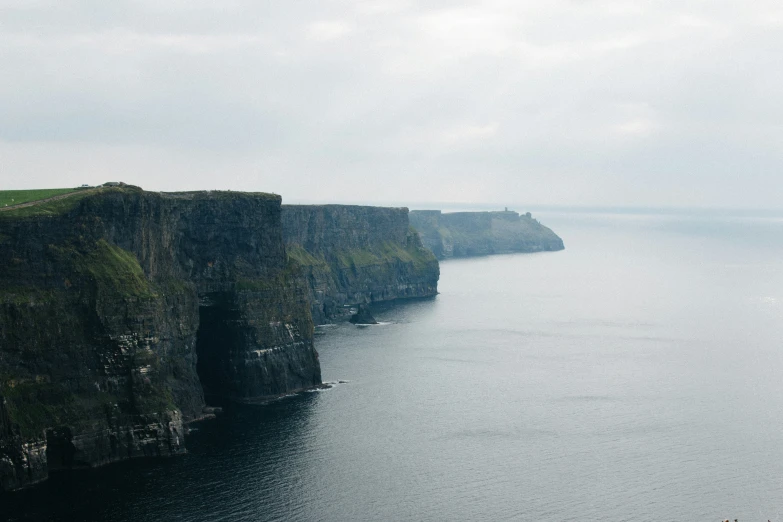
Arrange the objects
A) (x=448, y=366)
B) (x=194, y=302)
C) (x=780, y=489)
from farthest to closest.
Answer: (x=448, y=366)
(x=194, y=302)
(x=780, y=489)

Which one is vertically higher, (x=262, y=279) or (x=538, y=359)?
(x=262, y=279)

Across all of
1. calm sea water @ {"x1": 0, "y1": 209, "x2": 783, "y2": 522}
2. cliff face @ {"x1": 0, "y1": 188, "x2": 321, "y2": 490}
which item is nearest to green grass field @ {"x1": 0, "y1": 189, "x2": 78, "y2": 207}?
cliff face @ {"x1": 0, "y1": 188, "x2": 321, "y2": 490}

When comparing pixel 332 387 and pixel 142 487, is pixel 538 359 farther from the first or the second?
pixel 142 487

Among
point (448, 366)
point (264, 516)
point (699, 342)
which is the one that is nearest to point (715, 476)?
point (264, 516)

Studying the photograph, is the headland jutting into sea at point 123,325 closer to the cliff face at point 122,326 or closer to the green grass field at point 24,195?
the cliff face at point 122,326

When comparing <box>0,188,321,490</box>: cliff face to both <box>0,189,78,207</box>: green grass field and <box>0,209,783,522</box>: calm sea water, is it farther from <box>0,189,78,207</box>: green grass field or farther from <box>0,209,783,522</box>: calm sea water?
<box>0,189,78,207</box>: green grass field
